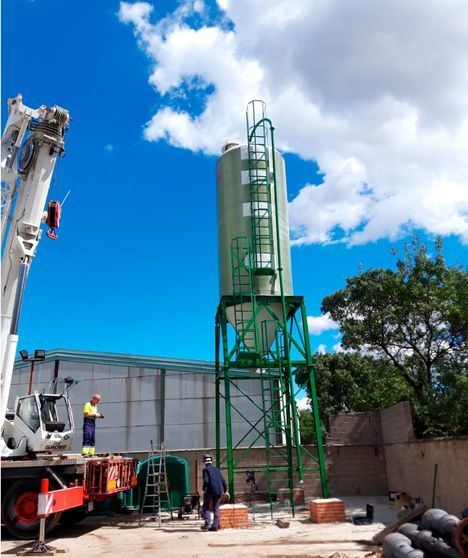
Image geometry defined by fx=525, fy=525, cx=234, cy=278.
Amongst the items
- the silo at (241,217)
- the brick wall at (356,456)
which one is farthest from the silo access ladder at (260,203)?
the brick wall at (356,456)

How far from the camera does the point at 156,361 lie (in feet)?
71.9

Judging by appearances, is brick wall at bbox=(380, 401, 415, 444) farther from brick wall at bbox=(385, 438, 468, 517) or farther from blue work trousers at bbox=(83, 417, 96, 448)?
blue work trousers at bbox=(83, 417, 96, 448)

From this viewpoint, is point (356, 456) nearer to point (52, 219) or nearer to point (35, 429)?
point (35, 429)

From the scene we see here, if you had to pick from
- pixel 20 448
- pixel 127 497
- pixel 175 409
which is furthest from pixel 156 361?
pixel 20 448

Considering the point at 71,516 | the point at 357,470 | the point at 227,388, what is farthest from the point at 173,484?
the point at 357,470

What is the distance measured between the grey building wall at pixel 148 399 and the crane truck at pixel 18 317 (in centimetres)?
1033

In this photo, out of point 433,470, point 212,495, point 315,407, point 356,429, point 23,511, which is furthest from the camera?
point 356,429

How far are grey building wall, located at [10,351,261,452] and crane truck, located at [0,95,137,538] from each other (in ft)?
33.9

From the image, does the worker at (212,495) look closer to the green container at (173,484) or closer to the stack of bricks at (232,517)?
the stack of bricks at (232,517)

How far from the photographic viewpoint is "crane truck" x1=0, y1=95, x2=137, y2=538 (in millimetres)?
9000

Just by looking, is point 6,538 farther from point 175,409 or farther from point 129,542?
point 175,409

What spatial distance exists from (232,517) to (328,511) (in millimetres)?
1984

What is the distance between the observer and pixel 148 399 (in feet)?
70.5

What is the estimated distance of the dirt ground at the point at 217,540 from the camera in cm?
817
